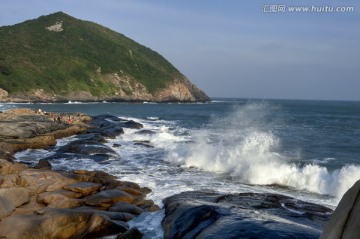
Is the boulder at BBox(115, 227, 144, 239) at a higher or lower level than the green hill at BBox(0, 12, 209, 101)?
lower

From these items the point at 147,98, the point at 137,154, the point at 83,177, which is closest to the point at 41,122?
the point at 137,154

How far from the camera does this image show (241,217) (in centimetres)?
1014

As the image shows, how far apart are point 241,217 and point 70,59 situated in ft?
436

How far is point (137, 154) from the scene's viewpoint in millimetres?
26812

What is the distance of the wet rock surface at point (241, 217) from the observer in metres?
8.90

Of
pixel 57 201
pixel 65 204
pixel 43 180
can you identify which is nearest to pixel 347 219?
pixel 65 204

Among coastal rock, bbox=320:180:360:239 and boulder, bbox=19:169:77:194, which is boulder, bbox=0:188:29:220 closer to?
boulder, bbox=19:169:77:194

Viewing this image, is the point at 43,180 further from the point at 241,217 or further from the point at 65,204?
the point at 241,217

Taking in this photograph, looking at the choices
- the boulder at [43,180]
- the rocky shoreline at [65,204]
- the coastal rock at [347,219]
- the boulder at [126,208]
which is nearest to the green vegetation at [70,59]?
the boulder at [43,180]

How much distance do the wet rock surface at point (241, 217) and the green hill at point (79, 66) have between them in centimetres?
10069

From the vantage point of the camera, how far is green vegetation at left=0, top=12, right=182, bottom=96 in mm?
114688

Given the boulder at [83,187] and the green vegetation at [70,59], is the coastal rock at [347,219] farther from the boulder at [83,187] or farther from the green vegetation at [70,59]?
the green vegetation at [70,59]

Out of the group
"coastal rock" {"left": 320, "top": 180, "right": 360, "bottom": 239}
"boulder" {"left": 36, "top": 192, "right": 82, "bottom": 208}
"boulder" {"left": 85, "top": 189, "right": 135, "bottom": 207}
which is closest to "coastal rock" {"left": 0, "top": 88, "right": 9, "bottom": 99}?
"boulder" {"left": 36, "top": 192, "right": 82, "bottom": 208}

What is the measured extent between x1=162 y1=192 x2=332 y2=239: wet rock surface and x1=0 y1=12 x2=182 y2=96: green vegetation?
102771mm
